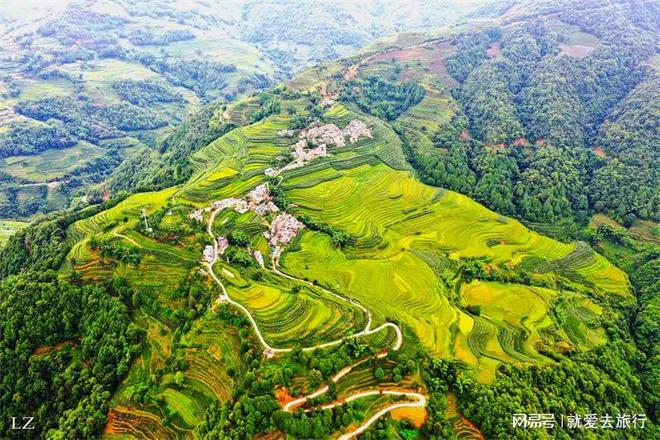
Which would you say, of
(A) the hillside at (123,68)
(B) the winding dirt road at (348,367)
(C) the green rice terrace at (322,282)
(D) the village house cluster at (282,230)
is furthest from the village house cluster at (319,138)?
(A) the hillside at (123,68)

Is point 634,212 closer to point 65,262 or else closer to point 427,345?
point 427,345

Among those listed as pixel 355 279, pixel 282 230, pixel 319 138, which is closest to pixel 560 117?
pixel 319 138

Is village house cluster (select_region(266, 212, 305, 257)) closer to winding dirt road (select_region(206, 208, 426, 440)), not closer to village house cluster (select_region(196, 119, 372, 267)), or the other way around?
village house cluster (select_region(196, 119, 372, 267))

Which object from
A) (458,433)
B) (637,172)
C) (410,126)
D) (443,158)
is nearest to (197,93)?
(410,126)

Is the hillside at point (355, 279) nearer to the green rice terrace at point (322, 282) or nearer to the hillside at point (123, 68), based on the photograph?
the green rice terrace at point (322, 282)

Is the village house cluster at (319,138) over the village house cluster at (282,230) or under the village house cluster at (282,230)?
over
